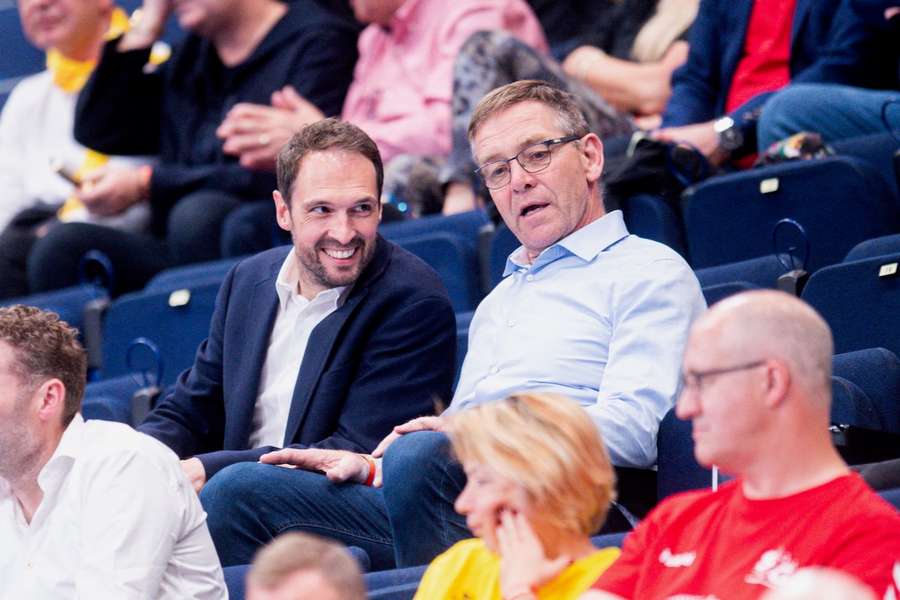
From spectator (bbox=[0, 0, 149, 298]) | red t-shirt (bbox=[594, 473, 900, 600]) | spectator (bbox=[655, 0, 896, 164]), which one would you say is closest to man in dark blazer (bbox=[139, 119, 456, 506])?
red t-shirt (bbox=[594, 473, 900, 600])

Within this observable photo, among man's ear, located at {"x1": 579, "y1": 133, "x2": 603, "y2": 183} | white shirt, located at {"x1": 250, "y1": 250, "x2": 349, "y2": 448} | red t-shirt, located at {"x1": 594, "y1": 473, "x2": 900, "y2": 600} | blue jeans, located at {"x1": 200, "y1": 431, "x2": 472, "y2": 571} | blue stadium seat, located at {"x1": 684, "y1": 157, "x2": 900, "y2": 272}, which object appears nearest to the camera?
red t-shirt, located at {"x1": 594, "y1": 473, "x2": 900, "y2": 600}

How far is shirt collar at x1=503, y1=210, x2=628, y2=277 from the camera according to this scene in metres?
2.40

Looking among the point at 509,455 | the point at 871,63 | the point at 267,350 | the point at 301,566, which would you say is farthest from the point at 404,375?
the point at 871,63

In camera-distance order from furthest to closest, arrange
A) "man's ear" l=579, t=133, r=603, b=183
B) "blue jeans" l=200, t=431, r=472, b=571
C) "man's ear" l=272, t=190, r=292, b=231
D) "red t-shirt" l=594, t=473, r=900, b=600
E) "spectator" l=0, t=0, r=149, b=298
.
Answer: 1. "spectator" l=0, t=0, r=149, b=298
2. "man's ear" l=272, t=190, r=292, b=231
3. "man's ear" l=579, t=133, r=603, b=183
4. "blue jeans" l=200, t=431, r=472, b=571
5. "red t-shirt" l=594, t=473, r=900, b=600

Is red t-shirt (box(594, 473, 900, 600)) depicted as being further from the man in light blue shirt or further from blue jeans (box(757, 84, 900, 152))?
blue jeans (box(757, 84, 900, 152))

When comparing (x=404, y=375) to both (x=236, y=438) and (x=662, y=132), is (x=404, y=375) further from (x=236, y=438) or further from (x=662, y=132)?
(x=662, y=132)

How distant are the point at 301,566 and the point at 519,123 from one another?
1297mm

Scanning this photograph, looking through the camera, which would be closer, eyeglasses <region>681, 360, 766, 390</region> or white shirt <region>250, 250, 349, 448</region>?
eyeglasses <region>681, 360, 766, 390</region>

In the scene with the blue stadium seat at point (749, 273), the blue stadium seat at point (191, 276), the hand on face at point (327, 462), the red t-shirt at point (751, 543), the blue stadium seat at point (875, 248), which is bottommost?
the hand on face at point (327, 462)

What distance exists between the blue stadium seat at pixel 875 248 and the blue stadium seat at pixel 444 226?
971 millimetres

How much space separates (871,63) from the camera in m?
3.47

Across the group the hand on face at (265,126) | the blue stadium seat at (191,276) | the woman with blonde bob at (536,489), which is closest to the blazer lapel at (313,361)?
the woman with blonde bob at (536,489)

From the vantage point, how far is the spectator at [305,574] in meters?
1.32

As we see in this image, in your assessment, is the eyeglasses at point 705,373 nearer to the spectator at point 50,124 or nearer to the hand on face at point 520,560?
the hand on face at point 520,560
